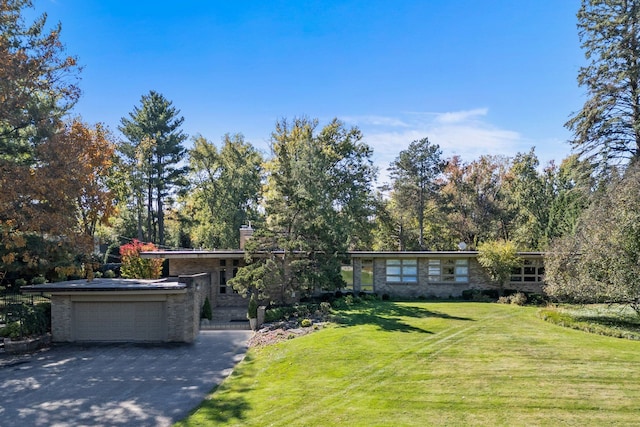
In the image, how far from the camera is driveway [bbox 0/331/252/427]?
9.41m

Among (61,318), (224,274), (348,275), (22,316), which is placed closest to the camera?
(22,316)

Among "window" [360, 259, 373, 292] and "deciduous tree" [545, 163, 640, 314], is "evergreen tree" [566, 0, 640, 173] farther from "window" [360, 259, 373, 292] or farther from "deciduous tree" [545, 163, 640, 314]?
"window" [360, 259, 373, 292]

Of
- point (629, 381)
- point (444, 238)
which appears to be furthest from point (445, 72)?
point (444, 238)

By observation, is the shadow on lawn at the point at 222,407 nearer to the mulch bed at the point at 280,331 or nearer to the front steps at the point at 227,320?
the mulch bed at the point at 280,331

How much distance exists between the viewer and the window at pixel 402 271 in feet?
84.2

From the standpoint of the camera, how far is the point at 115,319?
16.8 m

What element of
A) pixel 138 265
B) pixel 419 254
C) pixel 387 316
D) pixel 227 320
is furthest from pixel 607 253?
pixel 138 265

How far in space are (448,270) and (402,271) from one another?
290 cm

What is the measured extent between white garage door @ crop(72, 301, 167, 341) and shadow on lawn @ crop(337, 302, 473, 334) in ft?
25.6

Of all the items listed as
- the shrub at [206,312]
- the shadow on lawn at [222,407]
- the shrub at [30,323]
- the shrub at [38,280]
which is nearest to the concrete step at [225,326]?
the shrub at [206,312]

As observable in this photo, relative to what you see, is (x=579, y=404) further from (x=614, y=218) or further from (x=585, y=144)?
(x=585, y=144)

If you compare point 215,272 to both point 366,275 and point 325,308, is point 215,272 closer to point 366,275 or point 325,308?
point 325,308

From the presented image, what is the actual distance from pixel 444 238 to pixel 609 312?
23.8 meters

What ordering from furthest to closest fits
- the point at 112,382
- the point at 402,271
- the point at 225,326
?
the point at 402,271 → the point at 225,326 → the point at 112,382
